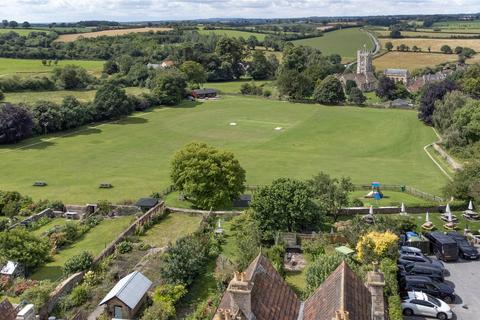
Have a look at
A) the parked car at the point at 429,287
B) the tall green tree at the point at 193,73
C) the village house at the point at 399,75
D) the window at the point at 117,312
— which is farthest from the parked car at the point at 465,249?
the village house at the point at 399,75

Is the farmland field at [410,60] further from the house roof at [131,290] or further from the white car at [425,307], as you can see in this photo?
the house roof at [131,290]

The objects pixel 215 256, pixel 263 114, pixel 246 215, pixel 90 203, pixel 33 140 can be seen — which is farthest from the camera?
pixel 263 114

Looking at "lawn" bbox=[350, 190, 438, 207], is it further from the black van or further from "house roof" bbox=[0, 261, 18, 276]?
"house roof" bbox=[0, 261, 18, 276]

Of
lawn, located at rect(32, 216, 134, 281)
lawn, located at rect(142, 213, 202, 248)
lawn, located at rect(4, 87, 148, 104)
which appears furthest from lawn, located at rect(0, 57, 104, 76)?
lawn, located at rect(142, 213, 202, 248)

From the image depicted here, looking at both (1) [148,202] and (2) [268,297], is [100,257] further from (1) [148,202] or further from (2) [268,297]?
(2) [268,297]

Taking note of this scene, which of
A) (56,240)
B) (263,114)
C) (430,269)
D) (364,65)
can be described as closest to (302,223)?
(430,269)

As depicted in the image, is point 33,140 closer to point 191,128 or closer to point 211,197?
point 191,128

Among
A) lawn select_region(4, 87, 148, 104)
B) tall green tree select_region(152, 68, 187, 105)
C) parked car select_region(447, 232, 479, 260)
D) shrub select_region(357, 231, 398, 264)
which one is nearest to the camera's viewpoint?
shrub select_region(357, 231, 398, 264)
